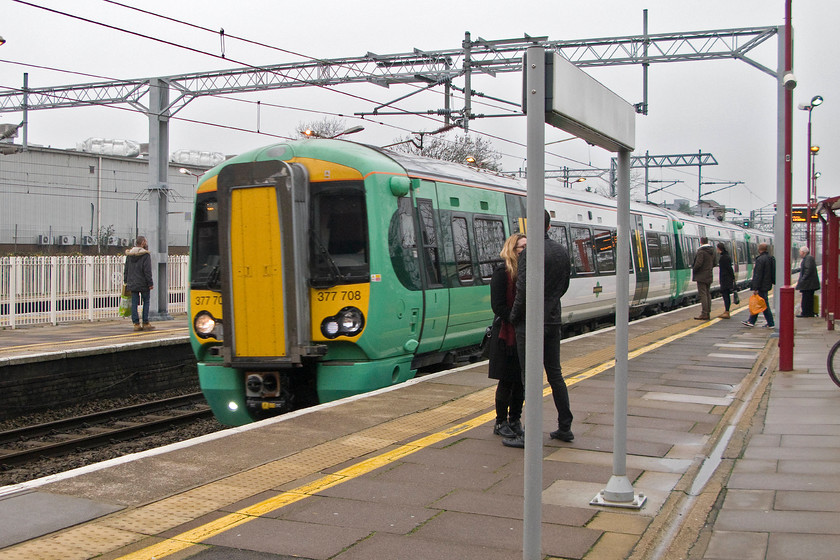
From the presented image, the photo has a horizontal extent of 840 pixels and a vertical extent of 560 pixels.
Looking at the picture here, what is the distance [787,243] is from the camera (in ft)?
43.2

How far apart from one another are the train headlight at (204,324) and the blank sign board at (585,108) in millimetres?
5129

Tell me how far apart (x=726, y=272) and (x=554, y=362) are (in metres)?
14.1

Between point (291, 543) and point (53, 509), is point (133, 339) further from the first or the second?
point (291, 543)

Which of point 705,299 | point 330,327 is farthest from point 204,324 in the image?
point 705,299

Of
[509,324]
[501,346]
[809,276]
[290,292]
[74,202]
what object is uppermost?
[74,202]

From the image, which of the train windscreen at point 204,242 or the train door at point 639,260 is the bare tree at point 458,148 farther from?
the train windscreen at point 204,242

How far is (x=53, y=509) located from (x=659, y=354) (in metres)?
9.56

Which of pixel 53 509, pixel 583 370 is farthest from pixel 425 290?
pixel 53 509

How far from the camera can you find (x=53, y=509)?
15.7 feet

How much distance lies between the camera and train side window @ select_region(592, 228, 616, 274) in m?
16.8

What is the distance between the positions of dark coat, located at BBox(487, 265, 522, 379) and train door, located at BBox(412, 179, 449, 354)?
308 centimetres

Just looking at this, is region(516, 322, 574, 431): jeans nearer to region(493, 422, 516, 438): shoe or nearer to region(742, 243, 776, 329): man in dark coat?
region(493, 422, 516, 438): shoe

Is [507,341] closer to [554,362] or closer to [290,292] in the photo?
[554,362]

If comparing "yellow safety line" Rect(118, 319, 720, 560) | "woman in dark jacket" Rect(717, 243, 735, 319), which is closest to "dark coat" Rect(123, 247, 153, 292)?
"yellow safety line" Rect(118, 319, 720, 560)
